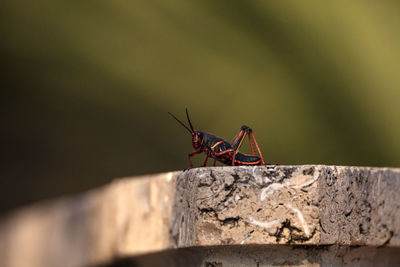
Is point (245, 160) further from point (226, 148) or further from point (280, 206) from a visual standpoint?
point (280, 206)

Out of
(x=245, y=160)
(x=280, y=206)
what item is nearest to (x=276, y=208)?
(x=280, y=206)

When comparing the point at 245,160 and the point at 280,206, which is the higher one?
the point at 245,160

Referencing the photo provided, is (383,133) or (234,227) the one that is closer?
(234,227)

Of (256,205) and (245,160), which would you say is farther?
(245,160)

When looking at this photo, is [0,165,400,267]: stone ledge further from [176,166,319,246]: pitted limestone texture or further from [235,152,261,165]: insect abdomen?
[235,152,261,165]: insect abdomen

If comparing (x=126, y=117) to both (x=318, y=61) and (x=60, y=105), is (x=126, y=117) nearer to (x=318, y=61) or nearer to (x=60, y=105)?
(x=60, y=105)

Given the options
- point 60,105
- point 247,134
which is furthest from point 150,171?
point 247,134

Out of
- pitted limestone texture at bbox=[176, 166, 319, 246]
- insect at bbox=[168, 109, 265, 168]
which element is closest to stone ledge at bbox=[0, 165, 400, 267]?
pitted limestone texture at bbox=[176, 166, 319, 246]

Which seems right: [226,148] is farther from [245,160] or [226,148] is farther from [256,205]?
[256,205]

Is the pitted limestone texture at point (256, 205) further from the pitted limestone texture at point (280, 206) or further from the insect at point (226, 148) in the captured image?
the insect at point (226, 148)

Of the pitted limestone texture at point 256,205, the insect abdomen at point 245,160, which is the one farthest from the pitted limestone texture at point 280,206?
the insect abdomen at point 245,160

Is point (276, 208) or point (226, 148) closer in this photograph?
point (276, 208)
